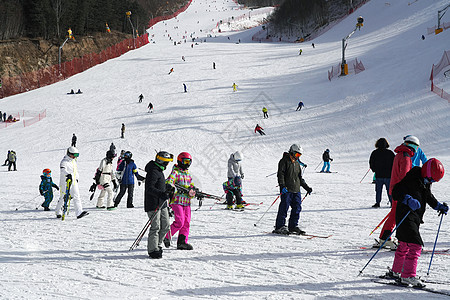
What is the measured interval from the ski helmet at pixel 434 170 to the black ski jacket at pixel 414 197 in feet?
0.44

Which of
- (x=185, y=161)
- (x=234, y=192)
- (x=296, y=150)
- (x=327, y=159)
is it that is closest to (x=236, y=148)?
(x=327, y=159)

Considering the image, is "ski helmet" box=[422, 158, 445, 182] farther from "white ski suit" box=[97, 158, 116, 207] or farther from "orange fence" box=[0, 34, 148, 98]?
"orange fence" box=[0, 34, 148, 98]

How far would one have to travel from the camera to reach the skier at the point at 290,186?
6.85 m

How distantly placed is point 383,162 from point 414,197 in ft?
15.8

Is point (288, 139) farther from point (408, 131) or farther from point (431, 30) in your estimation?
point (431, 30)

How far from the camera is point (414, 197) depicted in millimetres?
4422

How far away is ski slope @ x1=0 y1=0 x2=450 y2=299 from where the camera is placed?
4898mm

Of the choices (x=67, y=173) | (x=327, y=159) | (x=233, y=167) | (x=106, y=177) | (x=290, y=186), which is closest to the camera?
(x=290, y=186)

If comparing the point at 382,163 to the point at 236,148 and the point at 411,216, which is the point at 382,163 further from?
the point at 236,148

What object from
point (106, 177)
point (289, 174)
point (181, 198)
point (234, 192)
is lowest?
point (234, 192)

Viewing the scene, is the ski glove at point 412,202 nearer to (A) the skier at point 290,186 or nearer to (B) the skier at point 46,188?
(A) the skier at point 290,186

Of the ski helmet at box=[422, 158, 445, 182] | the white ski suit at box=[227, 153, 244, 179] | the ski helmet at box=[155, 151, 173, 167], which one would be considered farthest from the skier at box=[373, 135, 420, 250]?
the white ski suit at box=[227, 153, 244, 179]

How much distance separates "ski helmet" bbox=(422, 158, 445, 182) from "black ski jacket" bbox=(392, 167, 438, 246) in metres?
0.14

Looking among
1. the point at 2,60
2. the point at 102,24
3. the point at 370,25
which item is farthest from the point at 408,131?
the point at 102,24
